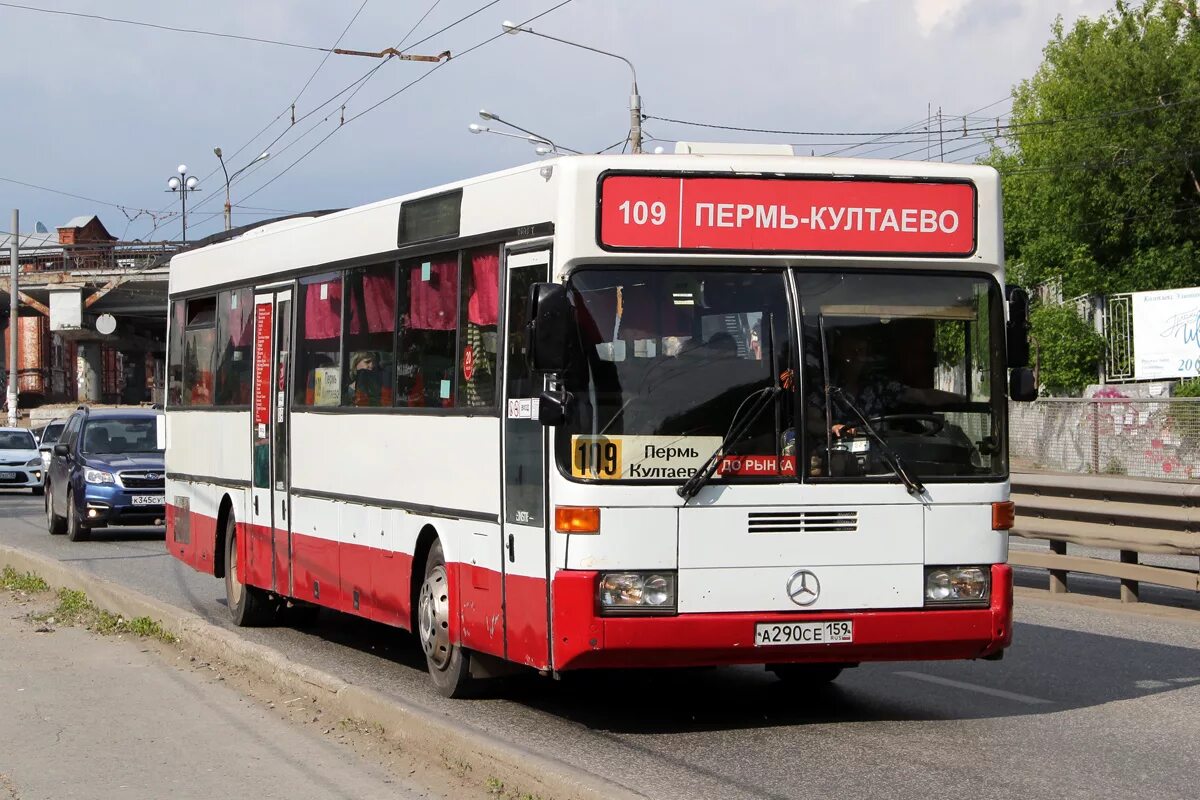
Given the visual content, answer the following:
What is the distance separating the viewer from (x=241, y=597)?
13648 mm

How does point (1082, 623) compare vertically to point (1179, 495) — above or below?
below

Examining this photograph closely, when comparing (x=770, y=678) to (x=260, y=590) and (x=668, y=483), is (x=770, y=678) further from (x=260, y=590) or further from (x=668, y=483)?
(x=260, y=590)

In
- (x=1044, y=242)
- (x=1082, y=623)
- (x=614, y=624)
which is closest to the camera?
(x=614, y=624)

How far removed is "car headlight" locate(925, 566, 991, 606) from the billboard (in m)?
34.3

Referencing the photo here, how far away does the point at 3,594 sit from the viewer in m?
16.1

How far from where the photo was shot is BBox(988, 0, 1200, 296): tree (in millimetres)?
51188

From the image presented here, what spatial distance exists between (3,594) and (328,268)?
21.1ft

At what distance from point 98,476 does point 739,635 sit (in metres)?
17.7

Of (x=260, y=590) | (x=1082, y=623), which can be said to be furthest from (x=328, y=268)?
(x=1082, y=623)

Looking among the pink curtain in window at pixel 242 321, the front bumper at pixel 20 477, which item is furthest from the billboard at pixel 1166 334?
the pink curtain in window at pixel 242 321

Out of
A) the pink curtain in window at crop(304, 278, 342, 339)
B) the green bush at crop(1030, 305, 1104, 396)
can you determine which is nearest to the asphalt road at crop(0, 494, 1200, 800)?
the pink curtain in window at crop(304, 278, 342, 339)

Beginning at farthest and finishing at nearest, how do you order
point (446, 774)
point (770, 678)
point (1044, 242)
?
point (1044, 242) < point (770, 678) < point (446, 774)

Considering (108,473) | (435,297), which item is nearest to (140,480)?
(108,473)

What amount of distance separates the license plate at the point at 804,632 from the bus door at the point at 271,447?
5168 millimetres
